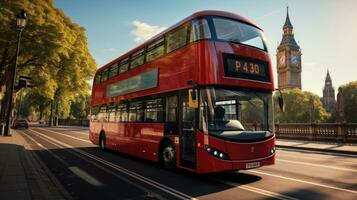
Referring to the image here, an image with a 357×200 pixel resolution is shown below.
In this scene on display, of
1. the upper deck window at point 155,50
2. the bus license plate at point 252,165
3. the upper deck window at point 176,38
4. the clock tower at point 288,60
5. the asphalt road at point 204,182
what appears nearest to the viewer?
the asphalt road at point 204,182

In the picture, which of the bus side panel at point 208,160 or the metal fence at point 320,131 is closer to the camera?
the bus side panel at point 208,160

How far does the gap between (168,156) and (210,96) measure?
280 centimetres

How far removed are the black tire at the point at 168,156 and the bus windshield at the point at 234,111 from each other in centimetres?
190

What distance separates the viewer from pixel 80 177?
8883mm

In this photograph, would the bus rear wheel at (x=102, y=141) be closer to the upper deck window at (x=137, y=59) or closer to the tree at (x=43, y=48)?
the upper deck window at (x=137, y=59)

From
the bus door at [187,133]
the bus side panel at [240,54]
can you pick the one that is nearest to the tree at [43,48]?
the bus door at [187,133]

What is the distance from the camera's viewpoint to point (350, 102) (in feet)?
201

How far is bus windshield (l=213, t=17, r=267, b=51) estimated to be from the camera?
8.55 m

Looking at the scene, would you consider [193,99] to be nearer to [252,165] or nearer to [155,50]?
[252,165]

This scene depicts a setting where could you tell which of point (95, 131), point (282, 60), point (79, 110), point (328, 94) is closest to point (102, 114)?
point (95, 131)

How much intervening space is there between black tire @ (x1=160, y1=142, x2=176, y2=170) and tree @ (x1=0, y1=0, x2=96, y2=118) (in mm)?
19502

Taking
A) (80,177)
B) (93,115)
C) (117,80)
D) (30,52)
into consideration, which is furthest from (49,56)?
(80,177)

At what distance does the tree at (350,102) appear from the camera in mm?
58969

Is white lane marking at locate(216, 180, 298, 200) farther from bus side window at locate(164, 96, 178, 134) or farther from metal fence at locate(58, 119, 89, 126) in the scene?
metal fence at locate(58, 119, 89, 126)
